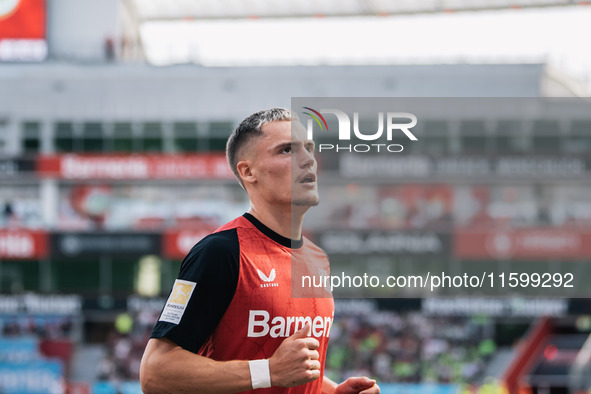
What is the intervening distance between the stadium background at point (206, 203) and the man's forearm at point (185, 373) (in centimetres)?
1906

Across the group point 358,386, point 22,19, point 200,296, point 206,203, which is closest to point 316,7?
point 206,203

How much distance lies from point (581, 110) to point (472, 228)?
5.05m

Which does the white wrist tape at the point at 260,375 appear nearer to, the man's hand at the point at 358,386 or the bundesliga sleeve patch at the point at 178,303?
the bundesliga sleeve patch at the point at 178,303

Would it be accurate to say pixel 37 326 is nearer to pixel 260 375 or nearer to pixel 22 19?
pixel 22 19

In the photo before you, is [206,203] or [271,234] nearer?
[271,234]

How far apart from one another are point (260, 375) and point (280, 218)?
56 cm

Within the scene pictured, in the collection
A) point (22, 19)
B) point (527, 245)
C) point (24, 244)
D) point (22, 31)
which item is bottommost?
point (24, 244)

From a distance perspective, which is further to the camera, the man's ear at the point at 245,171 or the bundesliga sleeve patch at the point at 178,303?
the man's ear at the point at 245,171

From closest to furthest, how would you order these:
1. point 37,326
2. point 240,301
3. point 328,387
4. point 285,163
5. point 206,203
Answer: point 240,301 → point 285,163 → point 328,387 → point 37,326 → point 206,203

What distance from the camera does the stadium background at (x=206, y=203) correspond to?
22.4 m

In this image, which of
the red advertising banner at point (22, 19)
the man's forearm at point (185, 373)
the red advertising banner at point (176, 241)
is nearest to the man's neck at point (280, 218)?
the man's forearm at point (185, 373)

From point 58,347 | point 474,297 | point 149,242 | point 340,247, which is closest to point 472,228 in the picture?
point 474,297

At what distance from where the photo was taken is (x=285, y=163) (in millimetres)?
2635

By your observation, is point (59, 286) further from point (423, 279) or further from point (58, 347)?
point (423, 279)
